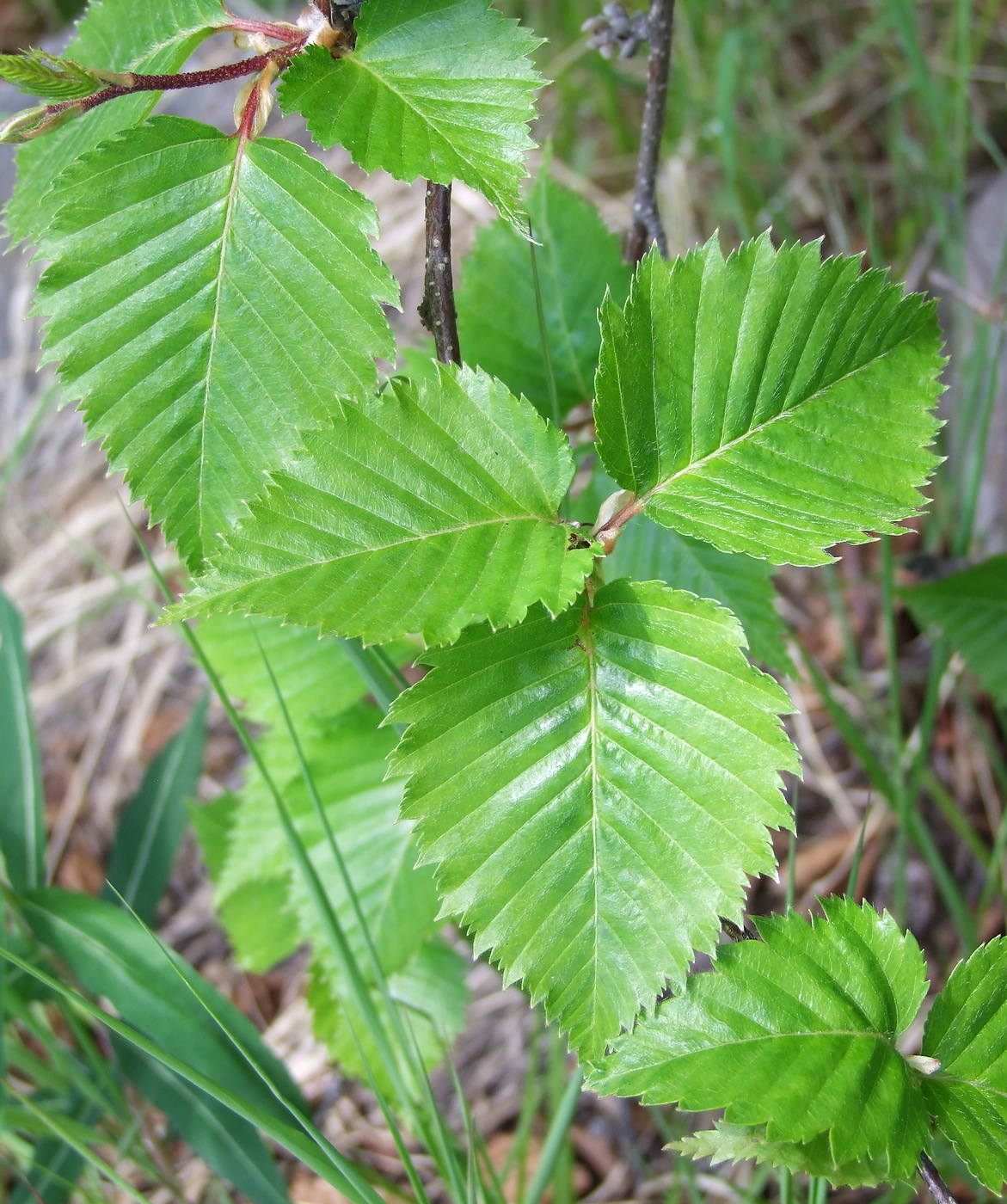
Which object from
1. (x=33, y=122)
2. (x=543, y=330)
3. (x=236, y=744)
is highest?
(x=33, y=122)

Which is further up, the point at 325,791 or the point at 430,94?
the point at 430,94

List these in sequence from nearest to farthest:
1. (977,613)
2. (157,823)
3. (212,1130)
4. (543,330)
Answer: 1. (543,330)
2. (212,1130)
3. (977,613)
4. (157,823)

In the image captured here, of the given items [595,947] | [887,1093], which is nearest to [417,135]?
[595,947]

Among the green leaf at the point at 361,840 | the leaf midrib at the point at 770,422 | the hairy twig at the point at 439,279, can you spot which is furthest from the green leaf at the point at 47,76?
the green leaf at the point at 361,840

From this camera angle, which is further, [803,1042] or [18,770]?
[18,770]

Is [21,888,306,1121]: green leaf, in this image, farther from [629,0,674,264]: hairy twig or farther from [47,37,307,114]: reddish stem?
[629,0,674,264]: hairy twig

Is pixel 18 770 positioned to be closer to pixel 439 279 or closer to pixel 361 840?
pixel 361 840

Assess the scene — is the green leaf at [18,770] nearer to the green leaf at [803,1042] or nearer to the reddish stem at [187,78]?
the reddish stem at [187,78]

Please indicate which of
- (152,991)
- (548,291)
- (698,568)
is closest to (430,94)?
(548,291)
